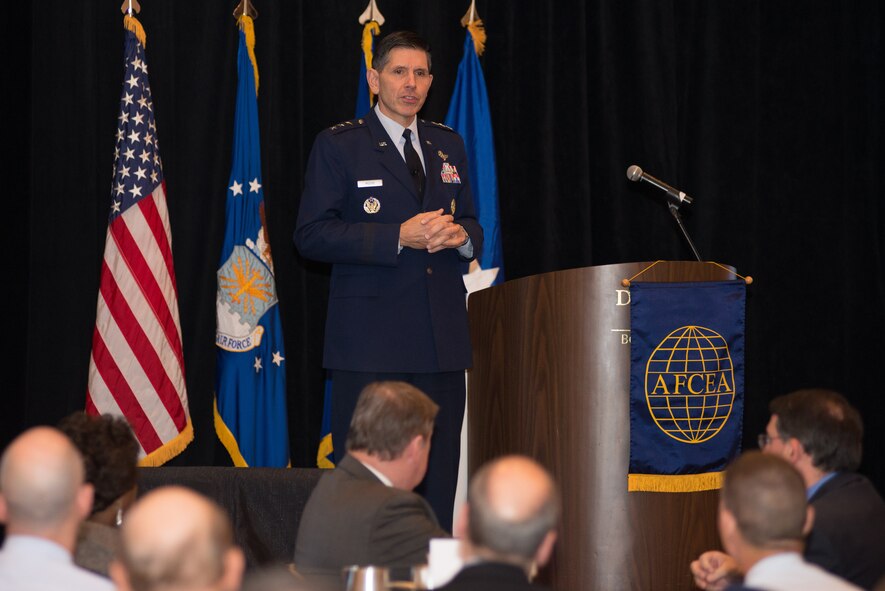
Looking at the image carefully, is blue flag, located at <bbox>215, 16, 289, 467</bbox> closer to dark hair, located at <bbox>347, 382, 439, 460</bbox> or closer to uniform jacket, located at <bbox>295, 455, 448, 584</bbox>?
dark hair, located at <bbox>347, 382, 439, 460</bbox>

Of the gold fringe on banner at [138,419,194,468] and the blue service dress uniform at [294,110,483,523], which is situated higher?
the blue service dress uniform at [294,110,483,523]

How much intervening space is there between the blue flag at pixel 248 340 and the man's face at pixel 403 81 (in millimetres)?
1262

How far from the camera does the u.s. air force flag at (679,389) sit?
3.87 metres

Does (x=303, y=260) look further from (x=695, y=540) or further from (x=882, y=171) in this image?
(x=882, y=171)

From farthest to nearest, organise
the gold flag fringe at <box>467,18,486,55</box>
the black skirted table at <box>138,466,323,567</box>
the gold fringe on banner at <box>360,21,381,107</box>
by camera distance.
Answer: the gold flag fringe at <box>467,18,486,55</box> → the gold fringe on banner at <box>360,21,381,107</box> → the black skirted table at <box>138,466,323,567</box>

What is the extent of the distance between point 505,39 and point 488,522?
165 inches

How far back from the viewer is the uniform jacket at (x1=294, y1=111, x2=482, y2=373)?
3975 millimetres

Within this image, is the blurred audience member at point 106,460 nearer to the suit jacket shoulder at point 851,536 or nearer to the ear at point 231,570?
the ear at point 231,570

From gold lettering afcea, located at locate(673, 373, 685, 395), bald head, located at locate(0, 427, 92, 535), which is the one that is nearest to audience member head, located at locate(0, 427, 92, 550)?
bald head, located at locate(0, 427, 92, 535)

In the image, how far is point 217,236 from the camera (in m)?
5.38

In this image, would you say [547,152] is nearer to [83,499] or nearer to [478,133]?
[478,133]

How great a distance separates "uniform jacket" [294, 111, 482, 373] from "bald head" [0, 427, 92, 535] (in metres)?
1.93


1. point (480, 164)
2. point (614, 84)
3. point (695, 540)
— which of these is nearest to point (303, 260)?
point (480, 164)

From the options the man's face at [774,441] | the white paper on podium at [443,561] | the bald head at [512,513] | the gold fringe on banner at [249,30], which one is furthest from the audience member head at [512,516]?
the gold fringe on banner at [249,30]
